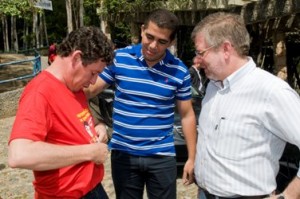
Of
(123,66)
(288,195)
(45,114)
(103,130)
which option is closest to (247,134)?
(288,195)

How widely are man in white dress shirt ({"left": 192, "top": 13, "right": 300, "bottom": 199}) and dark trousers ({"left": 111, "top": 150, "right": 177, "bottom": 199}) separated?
2.47ft

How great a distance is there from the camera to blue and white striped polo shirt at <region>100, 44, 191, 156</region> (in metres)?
2.97

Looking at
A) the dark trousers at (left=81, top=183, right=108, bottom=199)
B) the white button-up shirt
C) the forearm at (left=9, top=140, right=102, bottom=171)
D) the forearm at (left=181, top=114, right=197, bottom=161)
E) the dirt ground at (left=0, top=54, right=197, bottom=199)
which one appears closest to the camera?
the forearm at (left=9, top=140, right=102, bottom=171)

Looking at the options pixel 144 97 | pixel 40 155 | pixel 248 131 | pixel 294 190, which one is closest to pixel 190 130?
pixel 144 97

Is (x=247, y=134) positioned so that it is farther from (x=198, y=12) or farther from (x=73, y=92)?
(x=198, y=12)

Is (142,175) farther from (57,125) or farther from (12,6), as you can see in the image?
(12,6)

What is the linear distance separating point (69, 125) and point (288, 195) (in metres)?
1.11

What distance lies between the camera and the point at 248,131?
2102 mm

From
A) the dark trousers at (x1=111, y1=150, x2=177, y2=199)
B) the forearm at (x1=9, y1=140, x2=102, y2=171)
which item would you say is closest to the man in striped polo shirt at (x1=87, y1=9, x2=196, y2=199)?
the dark trousers at (x1=111, y1=150, x2=177, y2=199)

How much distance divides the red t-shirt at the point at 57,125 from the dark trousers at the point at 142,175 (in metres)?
0.80

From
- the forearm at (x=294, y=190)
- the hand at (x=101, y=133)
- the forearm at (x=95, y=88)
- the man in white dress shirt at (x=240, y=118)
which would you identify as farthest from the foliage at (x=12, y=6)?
the forearm at (x=294, y=190)

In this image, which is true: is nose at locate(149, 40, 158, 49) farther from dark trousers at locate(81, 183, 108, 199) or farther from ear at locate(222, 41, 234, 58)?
dark trousers at locate(81, 183, 108, 199)

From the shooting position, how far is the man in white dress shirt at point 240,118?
200 centimetres

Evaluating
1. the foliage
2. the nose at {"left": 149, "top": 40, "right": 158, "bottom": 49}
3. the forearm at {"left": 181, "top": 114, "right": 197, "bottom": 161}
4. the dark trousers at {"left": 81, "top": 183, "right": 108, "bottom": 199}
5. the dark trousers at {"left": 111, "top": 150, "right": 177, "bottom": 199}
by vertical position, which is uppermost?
the foliage
